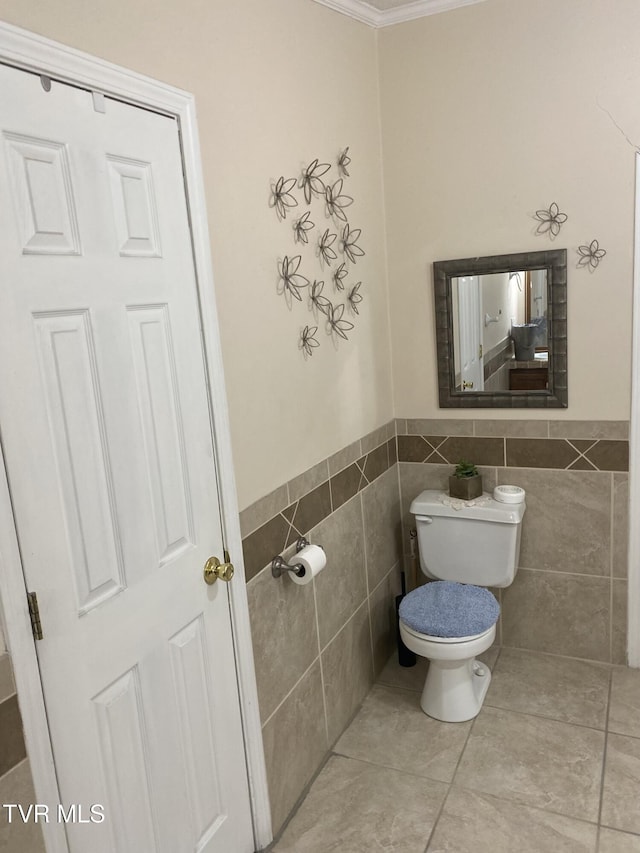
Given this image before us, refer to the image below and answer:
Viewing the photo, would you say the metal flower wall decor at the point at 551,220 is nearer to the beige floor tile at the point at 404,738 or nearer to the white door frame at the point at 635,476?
the white door frame at the point at 635,476

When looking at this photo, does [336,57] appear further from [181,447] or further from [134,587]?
[134,587]

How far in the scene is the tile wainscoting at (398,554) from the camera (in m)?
2.17

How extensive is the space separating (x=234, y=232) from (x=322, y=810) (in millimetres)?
1826

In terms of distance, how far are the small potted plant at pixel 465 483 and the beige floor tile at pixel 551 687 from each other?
77cm

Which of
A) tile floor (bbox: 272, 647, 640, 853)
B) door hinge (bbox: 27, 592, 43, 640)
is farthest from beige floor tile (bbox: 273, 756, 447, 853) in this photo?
door hinge (bbox: 27, 592, 43, 640)

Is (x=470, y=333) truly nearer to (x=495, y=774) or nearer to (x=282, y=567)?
(x=282, y=567)

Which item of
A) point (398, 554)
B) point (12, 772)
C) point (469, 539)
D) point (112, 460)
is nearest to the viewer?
point (12, 772)

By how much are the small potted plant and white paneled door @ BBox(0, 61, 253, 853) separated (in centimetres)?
131

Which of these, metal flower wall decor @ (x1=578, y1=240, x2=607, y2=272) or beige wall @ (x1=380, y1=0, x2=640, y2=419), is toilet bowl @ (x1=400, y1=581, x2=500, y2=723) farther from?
metal flower wall decor @ (x1=578, y1=240, x2=607, y2=272)

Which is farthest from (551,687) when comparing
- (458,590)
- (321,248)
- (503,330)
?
(321,248)

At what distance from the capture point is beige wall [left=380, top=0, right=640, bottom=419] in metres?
2.43

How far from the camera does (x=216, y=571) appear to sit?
5.77 feet

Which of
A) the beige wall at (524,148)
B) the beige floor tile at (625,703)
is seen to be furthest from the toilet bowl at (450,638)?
the beige wall at (524,148)

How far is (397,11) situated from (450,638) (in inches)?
94.5
